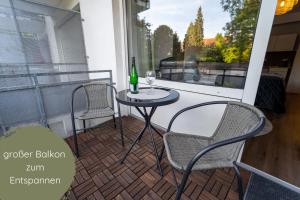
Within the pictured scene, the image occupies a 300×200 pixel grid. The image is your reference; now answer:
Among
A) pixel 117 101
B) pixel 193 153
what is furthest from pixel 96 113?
pixel 193 153

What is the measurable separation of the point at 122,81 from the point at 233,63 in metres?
1.78

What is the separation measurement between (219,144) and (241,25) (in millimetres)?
1240

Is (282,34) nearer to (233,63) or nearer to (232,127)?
(233,63)

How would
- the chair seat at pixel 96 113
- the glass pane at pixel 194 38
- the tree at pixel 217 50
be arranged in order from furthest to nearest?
the chair seat at pixel 96 113 < the tree at pixel 217 50 < the glass pane at pixel 194 38

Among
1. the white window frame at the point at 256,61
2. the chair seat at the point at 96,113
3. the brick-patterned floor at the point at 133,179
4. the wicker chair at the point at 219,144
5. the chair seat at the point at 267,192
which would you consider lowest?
the brick-patterned floor at the point at 133,179

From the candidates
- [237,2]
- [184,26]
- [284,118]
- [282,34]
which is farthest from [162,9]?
[282,34]

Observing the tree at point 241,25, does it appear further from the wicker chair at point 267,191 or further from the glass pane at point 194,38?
the wicker chair at point 267,191

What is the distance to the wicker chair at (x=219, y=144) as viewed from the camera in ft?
2.86

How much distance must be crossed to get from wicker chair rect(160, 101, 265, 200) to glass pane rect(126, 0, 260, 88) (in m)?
0.44

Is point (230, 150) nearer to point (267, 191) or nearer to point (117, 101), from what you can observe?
point (267, 191)

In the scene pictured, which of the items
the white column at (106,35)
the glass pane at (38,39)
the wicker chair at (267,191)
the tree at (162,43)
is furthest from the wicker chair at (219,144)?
the glass pane at (38,39)

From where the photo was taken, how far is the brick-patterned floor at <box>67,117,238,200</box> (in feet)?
3.93

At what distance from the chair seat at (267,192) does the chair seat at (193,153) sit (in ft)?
1.42

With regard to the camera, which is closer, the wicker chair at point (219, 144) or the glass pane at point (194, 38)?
the wicker chair at point (219, 144)
